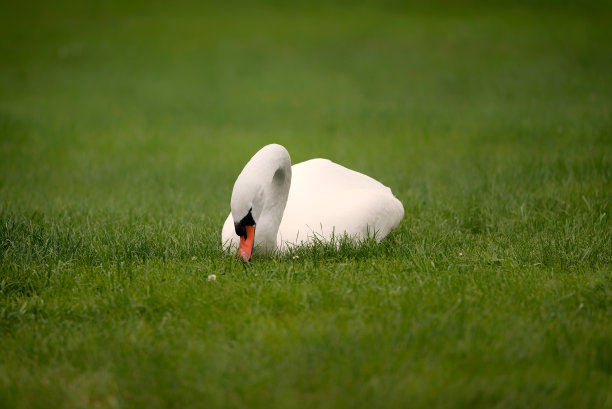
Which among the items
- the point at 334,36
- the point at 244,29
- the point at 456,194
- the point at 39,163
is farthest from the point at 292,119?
the point at 244,29

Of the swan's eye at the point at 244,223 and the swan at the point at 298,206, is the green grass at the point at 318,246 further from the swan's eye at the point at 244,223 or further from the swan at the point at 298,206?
the swan's eye at the point at 244,223

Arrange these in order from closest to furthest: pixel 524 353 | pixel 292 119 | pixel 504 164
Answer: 1. pixel 524 353
2. pixel 504 164
3. pixel 292 119

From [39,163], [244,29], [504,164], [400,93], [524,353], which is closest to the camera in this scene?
[524,353]

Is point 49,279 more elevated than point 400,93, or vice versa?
point 400,93

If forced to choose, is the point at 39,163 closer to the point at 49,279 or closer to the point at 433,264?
the point at 49,279

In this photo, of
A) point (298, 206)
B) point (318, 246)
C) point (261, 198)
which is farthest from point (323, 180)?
point (261, 198)

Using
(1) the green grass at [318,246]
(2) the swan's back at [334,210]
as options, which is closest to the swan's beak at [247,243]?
(1) the green grass at [318,246]

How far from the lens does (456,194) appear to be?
732 cm

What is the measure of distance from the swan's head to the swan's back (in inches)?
11.7

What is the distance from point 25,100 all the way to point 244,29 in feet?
30.9

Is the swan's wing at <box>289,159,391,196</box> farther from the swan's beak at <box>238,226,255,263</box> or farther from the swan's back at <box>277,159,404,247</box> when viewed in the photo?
the swan's beak at <box>238,226,255,263</box>

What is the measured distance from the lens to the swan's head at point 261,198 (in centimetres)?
431

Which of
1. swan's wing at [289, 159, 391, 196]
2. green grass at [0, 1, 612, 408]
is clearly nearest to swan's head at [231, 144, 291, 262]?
green grass at [0, 1, 612, 408]

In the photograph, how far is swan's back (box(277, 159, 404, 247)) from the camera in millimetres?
4930
